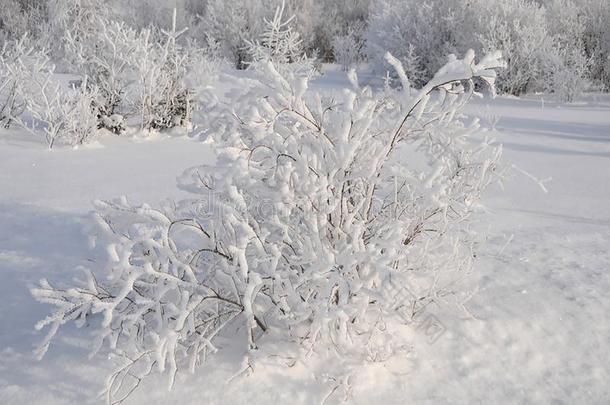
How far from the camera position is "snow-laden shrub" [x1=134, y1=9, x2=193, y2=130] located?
626 cm

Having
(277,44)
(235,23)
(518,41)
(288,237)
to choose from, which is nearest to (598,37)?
(518,41)

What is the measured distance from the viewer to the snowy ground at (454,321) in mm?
2066

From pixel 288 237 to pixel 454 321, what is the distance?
0.85 meters

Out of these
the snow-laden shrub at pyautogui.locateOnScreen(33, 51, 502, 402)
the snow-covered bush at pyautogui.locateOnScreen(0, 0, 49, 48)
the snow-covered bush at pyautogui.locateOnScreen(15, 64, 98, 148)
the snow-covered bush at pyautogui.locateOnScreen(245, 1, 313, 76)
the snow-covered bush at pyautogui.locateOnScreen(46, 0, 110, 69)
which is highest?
the snow-laden shrub at pyautogui.locateOnScreen(33, 51, 502, 402)

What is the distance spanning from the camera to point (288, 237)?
2.06 meters

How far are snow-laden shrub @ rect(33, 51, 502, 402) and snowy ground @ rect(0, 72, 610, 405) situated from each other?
0.11m

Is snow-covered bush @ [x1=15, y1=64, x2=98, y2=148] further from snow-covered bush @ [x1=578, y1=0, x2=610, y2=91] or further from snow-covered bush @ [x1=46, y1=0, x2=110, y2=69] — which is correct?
snow-covered bush @ [x1=578, y1=0, x2=610, y2=91]

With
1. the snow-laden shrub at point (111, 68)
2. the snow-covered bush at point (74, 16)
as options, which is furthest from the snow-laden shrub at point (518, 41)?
the snow-covered bush at point (74, 16)

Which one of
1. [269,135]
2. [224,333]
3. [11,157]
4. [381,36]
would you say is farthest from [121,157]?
[381,36]

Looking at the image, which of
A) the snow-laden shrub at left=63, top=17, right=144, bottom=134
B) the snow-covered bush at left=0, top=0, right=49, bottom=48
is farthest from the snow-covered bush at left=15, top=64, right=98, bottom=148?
the snow-covered bush at left=0, top=0, right=49, bottom=48

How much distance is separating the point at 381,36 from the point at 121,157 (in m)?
8.42

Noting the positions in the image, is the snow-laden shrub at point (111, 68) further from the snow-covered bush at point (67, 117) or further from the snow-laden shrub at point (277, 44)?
the snow-laden shrub at point (277, 44)

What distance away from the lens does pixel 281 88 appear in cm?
190

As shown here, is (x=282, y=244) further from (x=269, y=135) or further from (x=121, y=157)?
(x=121, y=157)
